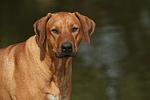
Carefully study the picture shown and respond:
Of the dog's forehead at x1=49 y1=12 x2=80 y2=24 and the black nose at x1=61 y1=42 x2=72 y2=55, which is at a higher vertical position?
the dog's forehead at x1=49 y1=12 x2=80 y2=24

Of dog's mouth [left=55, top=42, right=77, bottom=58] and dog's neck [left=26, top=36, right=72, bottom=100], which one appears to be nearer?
dog's mouth [left=55, top=42, right=77, bottom=58]

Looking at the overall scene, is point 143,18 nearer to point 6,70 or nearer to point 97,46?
point 97,46

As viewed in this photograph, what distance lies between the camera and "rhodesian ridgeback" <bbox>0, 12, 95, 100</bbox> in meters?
6.76

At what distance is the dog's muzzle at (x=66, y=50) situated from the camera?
21.6ft

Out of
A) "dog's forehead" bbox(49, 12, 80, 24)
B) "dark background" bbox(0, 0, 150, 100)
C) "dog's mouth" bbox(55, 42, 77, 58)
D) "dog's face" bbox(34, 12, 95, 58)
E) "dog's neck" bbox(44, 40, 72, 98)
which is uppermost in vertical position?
"dog's forehead" bbox(49, 12, 80, 24)

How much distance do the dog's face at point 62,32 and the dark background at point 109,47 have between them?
3603 millimetres

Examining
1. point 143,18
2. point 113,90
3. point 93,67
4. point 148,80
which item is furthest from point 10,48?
point 143,18

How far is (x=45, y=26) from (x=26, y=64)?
55 cm

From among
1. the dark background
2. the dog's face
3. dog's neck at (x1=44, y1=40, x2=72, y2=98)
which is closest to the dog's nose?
the dog's face

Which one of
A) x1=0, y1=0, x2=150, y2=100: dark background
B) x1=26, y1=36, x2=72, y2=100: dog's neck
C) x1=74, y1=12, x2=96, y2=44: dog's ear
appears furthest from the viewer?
x1=0, y1=0, x2=150, y2=100: dark background

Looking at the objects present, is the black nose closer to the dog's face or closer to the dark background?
the dog's face

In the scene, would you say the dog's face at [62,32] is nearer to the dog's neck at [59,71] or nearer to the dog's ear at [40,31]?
the dog's ear at [40,31]

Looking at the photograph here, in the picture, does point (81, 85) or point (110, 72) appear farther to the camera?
point (110, 72)

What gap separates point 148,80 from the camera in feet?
37.0
